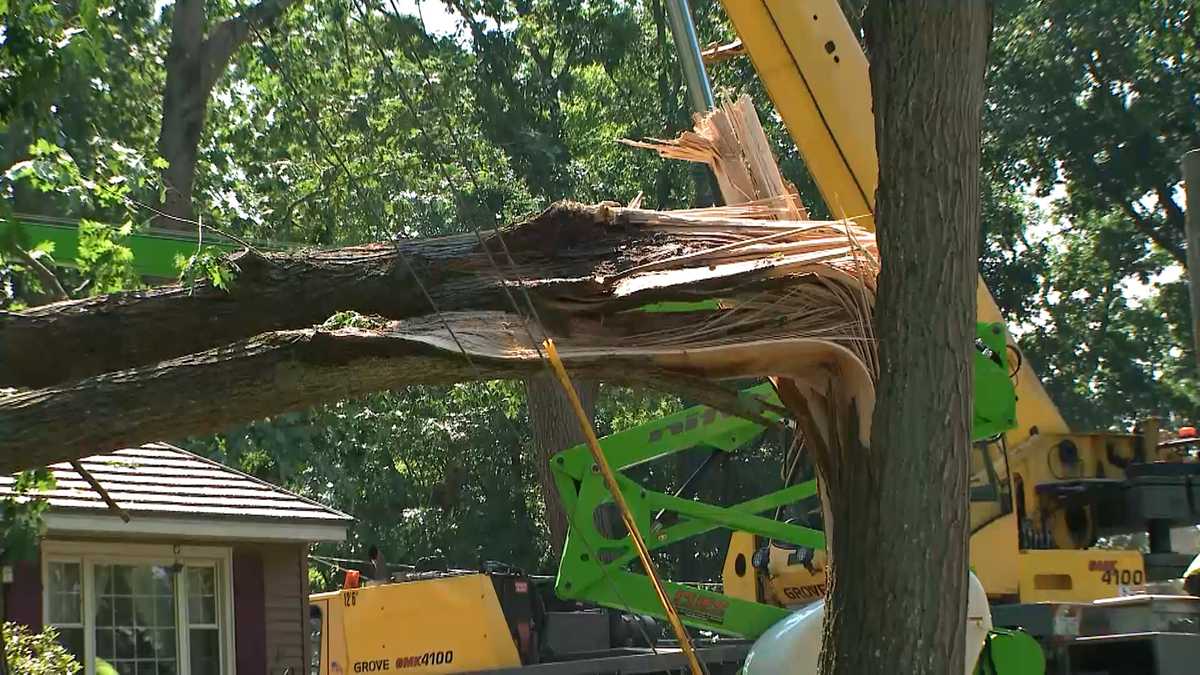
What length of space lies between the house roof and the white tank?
224 inches

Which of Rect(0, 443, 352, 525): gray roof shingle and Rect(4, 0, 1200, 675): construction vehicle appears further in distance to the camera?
Rect(0, 443, 352, 525): gray roof shingle

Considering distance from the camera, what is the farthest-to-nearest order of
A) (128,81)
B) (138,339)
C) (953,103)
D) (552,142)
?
(552,142) < (128,81) < (138,339) < (953,103)

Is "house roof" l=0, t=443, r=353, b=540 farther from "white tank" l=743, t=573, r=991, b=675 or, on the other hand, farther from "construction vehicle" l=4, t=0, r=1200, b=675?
"white tank" l=743, t=573, r=991, b=675

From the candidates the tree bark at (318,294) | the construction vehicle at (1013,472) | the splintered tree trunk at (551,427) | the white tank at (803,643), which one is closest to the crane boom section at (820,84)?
the construction vehicle at (1013,472)

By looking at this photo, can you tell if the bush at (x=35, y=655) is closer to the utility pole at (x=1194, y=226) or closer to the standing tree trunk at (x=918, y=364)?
the standing tree trunk at (x=918, y=364)

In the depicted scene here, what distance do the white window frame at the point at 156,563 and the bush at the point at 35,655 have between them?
3061 mm

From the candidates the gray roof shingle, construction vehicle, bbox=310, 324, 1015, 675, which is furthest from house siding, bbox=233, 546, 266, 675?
construction vehicle, bbox=310, 324, 1015, 675

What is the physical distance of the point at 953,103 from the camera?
5.41 metres

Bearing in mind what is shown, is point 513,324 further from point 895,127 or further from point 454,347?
point 895,127

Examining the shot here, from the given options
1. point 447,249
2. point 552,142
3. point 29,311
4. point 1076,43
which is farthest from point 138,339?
point 1076,43

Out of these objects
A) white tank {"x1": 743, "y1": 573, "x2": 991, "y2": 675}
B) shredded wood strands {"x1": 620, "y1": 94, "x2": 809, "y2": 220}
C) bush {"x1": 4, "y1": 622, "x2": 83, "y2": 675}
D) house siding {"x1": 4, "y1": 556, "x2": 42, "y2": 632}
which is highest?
shredded wood strands {"x1": 620, "y1": 94, "x2": 809, "y2": 220}

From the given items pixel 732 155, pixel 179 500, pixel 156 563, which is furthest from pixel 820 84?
pixel 156 563

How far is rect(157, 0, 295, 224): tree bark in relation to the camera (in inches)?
993

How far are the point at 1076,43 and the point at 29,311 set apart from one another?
90.1 feet
